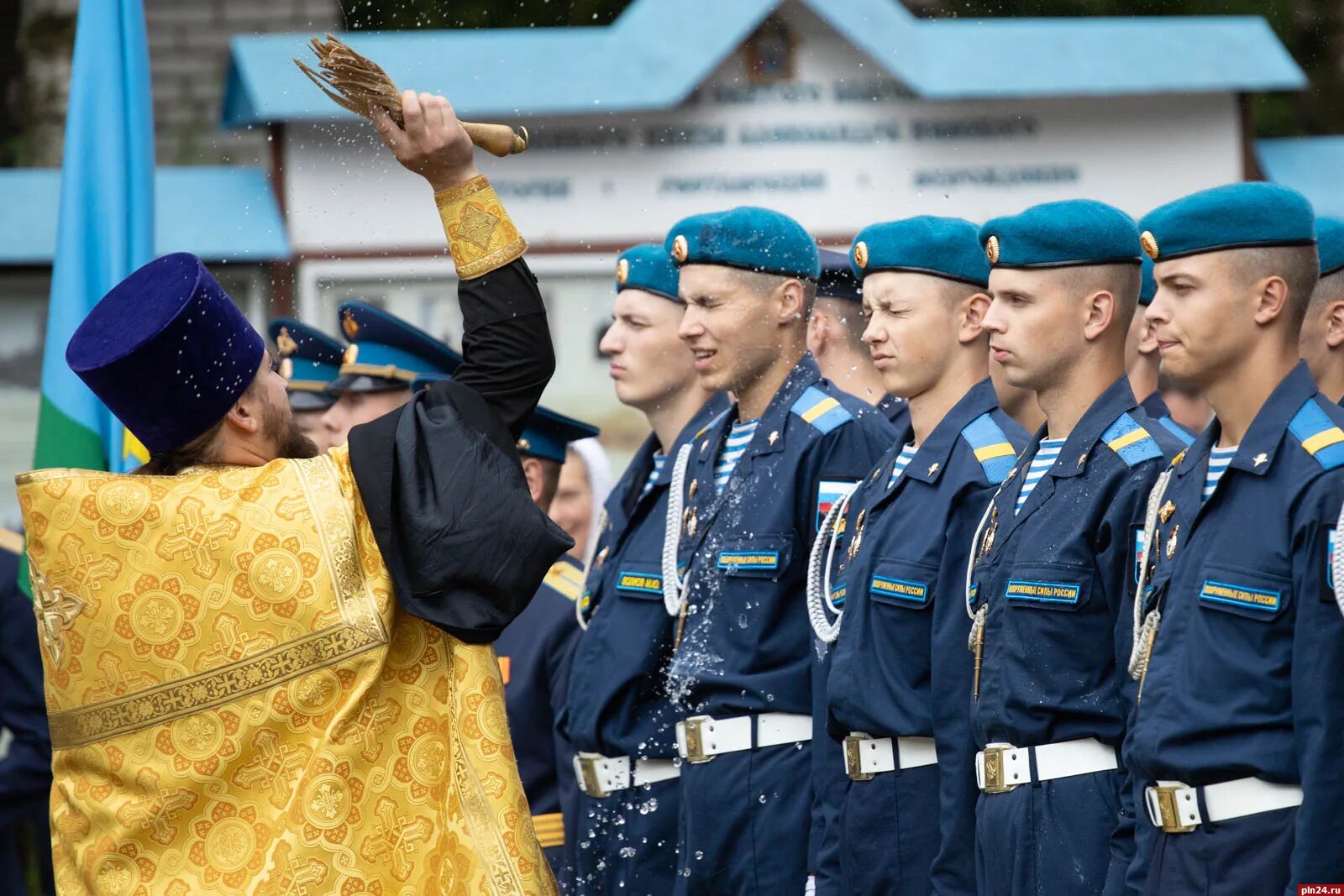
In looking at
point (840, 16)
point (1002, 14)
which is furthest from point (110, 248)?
point (1002, 14)

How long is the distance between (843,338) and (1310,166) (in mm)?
5724

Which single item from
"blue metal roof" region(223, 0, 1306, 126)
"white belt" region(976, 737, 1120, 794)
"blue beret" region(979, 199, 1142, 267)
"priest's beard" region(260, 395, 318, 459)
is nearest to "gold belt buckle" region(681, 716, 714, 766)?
"white belt" region(976, 737, 1120, 794)

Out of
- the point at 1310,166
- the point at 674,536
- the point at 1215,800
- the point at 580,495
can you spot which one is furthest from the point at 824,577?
the point at 1310,166

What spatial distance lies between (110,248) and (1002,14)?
6924 millimetres

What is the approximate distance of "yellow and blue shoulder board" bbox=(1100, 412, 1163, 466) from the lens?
4402 millimetres

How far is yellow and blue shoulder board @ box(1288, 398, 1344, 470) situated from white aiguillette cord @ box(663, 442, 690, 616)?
231cm

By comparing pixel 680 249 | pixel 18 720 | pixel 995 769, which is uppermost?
pixel 680 249

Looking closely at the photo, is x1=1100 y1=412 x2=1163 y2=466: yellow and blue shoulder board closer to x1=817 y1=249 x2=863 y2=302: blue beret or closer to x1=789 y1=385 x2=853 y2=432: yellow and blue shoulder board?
x1=789 y1=385 x2=853 y2=432: yellow and blue shoulder board

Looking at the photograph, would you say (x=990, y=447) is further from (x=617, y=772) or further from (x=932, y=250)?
(x=617, y=772)

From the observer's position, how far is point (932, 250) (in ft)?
17.4

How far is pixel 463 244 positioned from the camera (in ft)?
12.2

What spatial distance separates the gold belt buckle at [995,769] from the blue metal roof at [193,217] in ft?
22.6

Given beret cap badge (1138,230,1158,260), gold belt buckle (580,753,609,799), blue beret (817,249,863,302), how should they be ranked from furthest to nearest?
blue beret (817,249,863,302) < gold belt buckle (580,753,609,799) < beret cap badge (1138,230,1158,260)

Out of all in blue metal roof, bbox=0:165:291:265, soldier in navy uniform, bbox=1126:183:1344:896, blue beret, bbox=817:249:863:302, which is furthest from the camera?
blue metal roof, bbox=0:165:291:265
